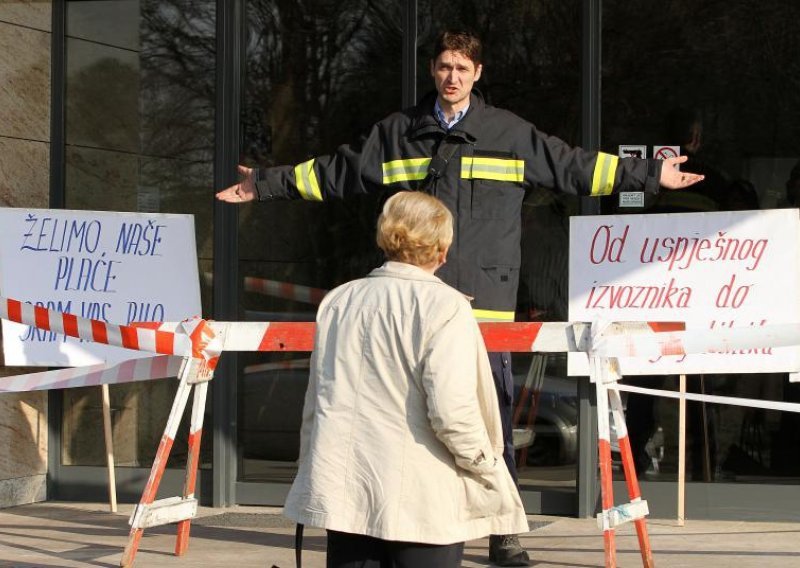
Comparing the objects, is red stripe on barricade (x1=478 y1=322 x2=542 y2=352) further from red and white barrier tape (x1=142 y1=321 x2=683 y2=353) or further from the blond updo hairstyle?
the blond updo hairstyle

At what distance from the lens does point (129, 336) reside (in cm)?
587

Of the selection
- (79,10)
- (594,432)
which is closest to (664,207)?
(594,432)

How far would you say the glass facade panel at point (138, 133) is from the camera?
8.02 m

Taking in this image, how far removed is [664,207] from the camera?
740 centimetres

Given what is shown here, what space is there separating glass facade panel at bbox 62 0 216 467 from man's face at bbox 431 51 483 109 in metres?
2.39

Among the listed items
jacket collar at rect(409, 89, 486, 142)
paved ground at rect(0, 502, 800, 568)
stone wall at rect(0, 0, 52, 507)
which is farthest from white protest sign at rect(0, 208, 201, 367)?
jacket collar at rect(409, 89, 486, 142)

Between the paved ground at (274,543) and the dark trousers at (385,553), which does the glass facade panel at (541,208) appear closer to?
the paved ground at (274,543)

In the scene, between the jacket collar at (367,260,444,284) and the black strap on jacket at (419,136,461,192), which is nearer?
the jacket collar at (367,260,444,284)

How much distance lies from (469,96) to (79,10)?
10.4 ft

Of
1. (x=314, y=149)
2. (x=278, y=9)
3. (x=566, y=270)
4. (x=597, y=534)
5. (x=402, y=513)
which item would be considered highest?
(x=278, y=9)

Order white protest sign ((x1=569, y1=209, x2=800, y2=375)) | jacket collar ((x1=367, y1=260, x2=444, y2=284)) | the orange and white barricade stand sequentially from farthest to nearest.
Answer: white protest sign ((x1=569, y1=209, x2=800, y2=375)), the orange and white barricade stand, jacket collar ((x1=367, y1=260, x2=444, y2=284))

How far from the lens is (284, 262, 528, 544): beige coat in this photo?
3842mm

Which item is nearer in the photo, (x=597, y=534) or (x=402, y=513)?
(x=402, y=513)

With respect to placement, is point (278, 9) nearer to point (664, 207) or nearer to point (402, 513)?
point (664, 207)
